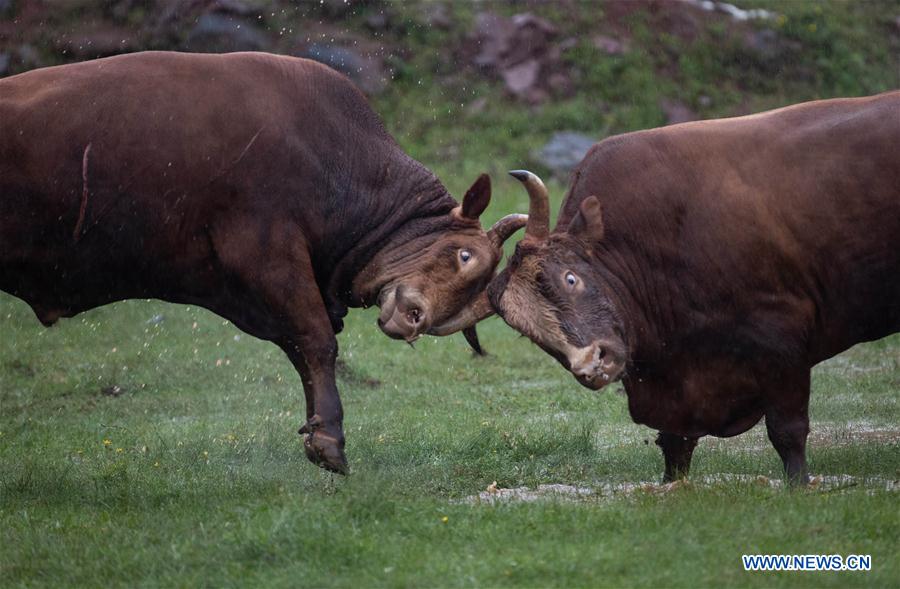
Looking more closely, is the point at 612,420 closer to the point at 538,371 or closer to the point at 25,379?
the point at 538,371

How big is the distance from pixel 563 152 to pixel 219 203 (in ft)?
47.3

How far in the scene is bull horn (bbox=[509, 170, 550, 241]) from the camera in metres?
8.27

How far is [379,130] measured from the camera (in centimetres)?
929

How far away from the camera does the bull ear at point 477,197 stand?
356 inches

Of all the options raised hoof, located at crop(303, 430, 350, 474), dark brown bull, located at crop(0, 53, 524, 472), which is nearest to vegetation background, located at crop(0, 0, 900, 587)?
raised hoof, located at crop(303, 430, 350, 474)

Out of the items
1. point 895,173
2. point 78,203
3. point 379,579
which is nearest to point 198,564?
point 379,579

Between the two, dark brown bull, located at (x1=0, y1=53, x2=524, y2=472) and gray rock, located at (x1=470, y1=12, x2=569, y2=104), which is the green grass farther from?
gray rock, located at (x1=470, y1=12, x2=569, y2=104)

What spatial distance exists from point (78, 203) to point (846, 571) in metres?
5.06

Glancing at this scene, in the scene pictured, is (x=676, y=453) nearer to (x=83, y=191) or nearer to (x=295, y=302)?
(x=295, y=302)

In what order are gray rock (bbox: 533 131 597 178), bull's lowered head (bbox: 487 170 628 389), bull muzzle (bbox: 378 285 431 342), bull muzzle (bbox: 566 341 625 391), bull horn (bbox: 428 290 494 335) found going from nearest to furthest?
bull muzzle (bbox: 566 341 625 391) < bull's lowered head (bbox: 487 170 628 389) < bull muzzle (bbox: 378 285 431 342) < bull horn (bbox: 428 290 494 335) < gray rock (bbox: 533 131 597 178)

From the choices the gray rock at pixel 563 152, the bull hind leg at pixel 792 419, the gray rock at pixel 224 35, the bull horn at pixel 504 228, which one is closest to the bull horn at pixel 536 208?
the bull horn at pixel 504 228

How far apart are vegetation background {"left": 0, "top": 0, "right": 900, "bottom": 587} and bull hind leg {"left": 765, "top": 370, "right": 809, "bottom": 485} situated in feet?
0.79

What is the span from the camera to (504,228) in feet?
30.3

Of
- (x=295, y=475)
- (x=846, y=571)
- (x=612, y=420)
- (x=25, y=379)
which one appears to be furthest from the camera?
(x=25, y=379)
